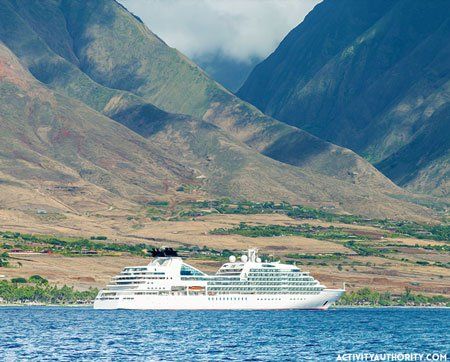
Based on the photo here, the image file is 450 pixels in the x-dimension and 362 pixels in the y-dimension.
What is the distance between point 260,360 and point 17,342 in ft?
149

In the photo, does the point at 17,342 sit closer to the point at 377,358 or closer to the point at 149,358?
the point at 149,358

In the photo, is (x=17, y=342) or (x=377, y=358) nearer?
(x=377, y=358)

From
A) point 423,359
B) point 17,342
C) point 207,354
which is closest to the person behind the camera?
point 423,359

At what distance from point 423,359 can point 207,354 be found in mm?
31290

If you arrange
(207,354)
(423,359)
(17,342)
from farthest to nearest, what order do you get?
(17,342)
(207,354)
(423,359)

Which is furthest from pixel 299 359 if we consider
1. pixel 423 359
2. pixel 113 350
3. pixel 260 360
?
pixel 113 350

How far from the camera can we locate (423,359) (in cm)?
16812

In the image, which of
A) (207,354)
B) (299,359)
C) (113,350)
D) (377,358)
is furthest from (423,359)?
(113,350)

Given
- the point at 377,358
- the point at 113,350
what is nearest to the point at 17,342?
the point at 113,350

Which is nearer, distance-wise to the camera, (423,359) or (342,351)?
(423,359)

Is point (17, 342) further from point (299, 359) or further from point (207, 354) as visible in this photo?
point (299, 359)

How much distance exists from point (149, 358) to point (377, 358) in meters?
31.2

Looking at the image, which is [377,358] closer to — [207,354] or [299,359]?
[299,359]

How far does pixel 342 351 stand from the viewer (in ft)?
607
